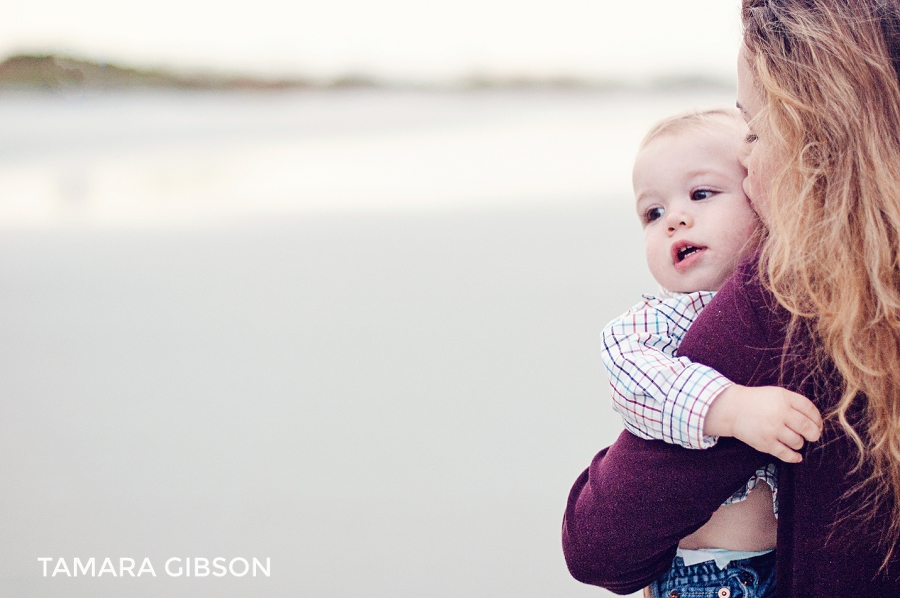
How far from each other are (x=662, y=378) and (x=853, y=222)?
9.3 inches

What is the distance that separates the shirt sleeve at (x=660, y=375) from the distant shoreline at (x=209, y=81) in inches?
327

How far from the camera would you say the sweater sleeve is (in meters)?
0.85

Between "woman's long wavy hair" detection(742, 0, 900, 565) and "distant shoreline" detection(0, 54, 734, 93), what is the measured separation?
8429mm

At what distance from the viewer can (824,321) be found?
0.82m

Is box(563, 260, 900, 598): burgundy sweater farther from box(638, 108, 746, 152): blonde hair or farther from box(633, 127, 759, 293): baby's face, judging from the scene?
→ box(638, 108, 746, 152): blonde hair

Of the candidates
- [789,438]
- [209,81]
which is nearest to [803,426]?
[789,438]

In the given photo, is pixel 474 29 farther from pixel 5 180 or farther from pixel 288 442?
pixel 288 442

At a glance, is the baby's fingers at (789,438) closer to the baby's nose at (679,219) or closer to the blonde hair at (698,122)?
the baby's nose at (679,219)

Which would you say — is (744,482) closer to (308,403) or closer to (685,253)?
(685,253)

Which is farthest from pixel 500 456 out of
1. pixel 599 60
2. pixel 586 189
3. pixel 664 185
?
pixel 599 60

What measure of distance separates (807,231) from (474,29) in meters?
7.99

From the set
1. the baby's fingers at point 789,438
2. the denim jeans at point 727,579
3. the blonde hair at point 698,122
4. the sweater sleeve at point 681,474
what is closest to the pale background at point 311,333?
the blonde hair at point 698,122

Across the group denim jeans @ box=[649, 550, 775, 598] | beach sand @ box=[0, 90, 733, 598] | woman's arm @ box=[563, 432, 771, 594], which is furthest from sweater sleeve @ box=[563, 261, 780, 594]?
beach sand @ box=[0, 90, 733, 598]

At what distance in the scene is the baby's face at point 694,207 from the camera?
113 centimetres
